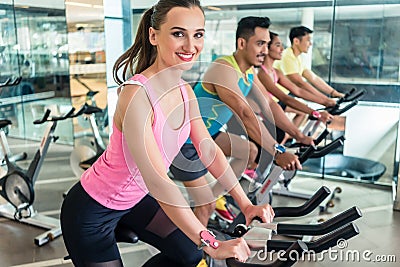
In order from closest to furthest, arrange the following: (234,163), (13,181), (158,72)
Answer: (158,72) < (234,163) < (13,181)

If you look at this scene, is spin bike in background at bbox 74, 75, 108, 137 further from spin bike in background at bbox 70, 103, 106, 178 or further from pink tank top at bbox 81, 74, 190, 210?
pink tank top at bbox 81, 74, 190, 210

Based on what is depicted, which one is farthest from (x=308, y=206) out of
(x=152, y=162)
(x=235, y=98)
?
(x=235, y=98)

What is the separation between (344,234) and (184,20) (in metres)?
0.85

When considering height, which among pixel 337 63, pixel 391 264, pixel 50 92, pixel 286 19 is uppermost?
pixel 286 19

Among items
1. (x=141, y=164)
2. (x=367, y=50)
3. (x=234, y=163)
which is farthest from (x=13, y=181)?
(x=367, y=50)

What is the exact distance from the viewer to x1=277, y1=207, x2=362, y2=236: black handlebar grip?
1.31 meters

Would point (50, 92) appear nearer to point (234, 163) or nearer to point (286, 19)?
point (286, 19)

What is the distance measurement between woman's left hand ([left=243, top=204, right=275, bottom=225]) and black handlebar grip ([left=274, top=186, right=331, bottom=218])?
8cm

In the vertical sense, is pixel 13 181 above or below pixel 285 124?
below

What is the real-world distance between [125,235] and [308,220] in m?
2.28

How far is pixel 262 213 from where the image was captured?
5.17ft

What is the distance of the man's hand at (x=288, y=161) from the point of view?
2232 mm

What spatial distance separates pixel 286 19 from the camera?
5172 mm

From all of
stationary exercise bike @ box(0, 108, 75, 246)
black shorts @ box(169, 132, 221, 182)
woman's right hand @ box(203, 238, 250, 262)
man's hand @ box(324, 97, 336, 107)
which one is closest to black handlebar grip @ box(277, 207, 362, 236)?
woman's right hand @ box(203, 238, 250, 262)
